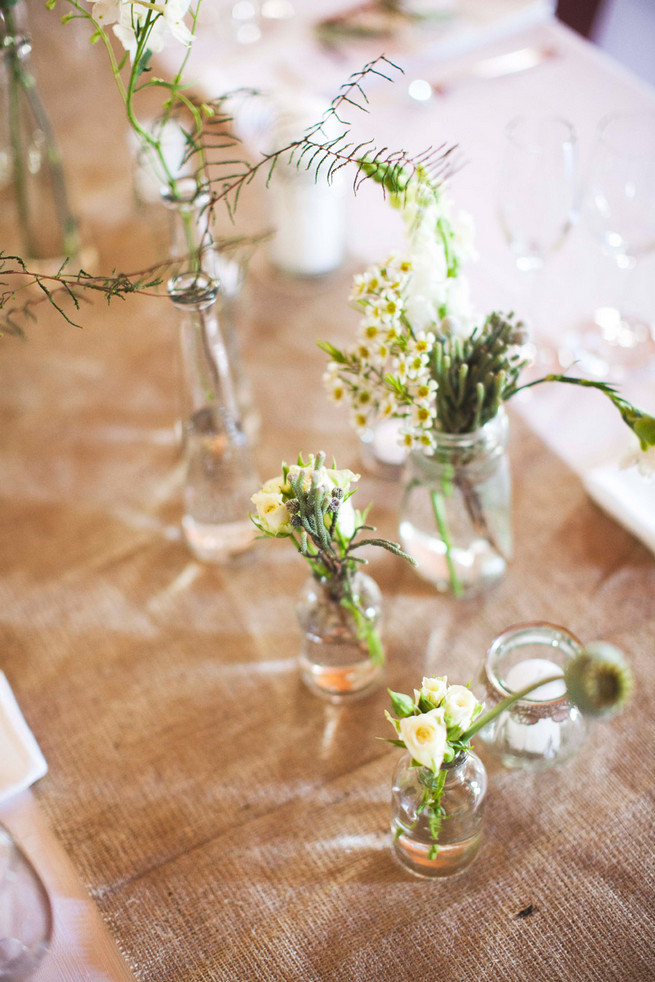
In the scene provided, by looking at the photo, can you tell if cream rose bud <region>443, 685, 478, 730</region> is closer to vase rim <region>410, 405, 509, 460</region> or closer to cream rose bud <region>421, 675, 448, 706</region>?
cream rose bud <region>421, 675, 448, 706</region>

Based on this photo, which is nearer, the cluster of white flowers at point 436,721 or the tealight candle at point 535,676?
the cluster of white flowers at point 436,721

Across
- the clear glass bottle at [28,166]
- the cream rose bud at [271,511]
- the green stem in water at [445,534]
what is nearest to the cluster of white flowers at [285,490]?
the cream rose bud at [271,511]

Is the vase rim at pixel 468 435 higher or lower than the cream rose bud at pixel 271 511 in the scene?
lower

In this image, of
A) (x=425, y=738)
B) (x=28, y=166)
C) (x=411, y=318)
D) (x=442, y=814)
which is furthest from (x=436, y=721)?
(x=28, y=166)

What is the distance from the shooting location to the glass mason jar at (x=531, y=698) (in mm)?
706

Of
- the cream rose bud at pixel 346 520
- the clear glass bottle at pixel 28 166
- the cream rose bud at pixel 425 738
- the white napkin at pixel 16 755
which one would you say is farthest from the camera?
the clear glass bottle at pixel 28 166

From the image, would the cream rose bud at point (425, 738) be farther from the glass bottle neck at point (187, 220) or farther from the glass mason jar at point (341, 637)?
the glass bottle neck at point (187, 220)

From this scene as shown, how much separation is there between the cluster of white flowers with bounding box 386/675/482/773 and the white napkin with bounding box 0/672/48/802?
0.38 metres

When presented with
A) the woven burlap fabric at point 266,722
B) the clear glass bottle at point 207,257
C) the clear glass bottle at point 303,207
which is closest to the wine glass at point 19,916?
the woven burlap fabric at point 266,722

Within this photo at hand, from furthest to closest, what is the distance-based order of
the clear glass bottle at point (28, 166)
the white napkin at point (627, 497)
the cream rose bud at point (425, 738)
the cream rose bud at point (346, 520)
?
the clear glass bottle at point (28, 166) → the white napkin at point (627, 497) → the cream rose bud at point (346, 520) → the cream rose bud at point (425, 738)

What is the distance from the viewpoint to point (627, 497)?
37.7 inches

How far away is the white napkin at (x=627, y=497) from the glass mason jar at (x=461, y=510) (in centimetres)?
14

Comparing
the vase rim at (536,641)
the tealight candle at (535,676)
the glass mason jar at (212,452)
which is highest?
the glass mason jar at (212,452)

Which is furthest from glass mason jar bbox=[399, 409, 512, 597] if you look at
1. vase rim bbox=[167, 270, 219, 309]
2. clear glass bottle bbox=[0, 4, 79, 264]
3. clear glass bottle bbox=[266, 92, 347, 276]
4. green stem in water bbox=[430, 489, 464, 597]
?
clear glass bottle bbox=[0, 4, 79, 264]
